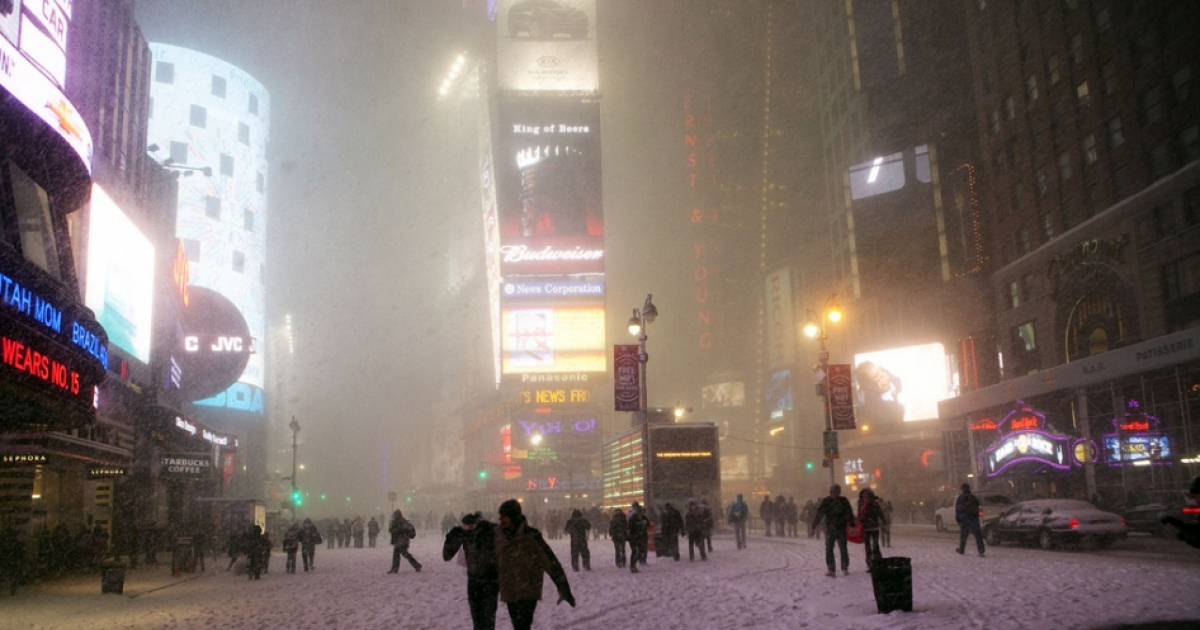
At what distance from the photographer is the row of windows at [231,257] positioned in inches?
3017

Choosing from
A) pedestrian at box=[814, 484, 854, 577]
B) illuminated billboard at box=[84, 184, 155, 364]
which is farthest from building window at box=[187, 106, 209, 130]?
pedestrian at box=[814, 484, 854, 577]

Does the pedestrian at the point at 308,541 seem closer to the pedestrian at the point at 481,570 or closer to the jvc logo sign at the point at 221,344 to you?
the jvc logo sign at the point at 221,344

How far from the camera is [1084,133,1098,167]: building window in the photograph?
47987 millimetres

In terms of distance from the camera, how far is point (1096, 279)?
44.6 meters

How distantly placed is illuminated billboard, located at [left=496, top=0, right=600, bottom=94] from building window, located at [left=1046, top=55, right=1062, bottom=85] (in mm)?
63224

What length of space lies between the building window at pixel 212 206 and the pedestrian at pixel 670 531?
67.8 meters

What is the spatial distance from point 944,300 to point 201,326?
2476 inches

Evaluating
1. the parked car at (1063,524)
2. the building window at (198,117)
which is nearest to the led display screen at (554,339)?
the building window at (198,117)

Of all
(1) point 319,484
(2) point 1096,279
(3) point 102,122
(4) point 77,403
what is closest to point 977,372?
(2) point 1096,279

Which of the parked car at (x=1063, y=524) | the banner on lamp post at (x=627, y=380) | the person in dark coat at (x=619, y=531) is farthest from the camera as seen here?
the banner on lamp post at (x=627, y=380)

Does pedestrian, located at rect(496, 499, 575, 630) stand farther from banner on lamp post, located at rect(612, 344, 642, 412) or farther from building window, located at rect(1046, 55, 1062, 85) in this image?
building window, located at rect(1046, 55, 1062, 85)

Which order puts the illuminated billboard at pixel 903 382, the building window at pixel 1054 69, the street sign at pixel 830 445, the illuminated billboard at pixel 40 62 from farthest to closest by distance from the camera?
the illuminated billboard at pixel 903 382, the building window at pixel 1054 69, the street sign at pixel 830 445, the illuminated billboard at pixel 40 62

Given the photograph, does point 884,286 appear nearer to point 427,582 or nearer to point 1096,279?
point 1096,279

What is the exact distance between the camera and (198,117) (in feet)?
259
